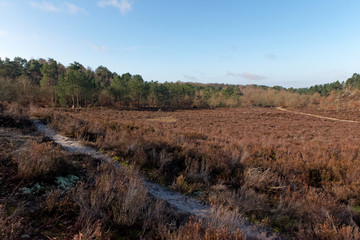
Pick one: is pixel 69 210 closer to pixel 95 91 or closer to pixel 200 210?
pixel 200 210

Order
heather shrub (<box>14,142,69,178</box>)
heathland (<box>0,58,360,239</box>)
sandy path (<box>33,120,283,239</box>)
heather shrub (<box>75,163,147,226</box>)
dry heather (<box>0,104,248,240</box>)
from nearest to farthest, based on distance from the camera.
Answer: dry heather (<box>0,104,248,240</box>)
heathland (<box>0,58,360,239</box>)
heather shrub (<box>75,163,147,226</box>)
sandy path (<box>33,120,283,239</box>)
heather shrub (<box>14,142,69,178</box>)

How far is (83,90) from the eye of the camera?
149 ft

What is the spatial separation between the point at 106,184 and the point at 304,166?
738cm

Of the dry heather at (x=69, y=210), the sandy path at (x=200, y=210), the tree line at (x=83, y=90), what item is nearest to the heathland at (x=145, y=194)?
the dry heather at (x=69, y=210)

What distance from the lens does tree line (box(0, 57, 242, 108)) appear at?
4261cm

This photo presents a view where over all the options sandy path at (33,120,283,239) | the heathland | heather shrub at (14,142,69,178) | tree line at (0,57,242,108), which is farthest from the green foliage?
sandy path at (33,120,283,239)

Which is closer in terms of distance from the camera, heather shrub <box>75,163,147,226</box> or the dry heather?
the dry heather

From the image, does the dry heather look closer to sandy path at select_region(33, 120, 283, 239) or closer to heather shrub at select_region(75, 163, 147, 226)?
heather shrub at select_region(75, 163, 147, 226)

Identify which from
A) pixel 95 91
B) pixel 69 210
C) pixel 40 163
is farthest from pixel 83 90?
pixel 69 210

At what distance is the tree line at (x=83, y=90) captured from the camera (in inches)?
1678

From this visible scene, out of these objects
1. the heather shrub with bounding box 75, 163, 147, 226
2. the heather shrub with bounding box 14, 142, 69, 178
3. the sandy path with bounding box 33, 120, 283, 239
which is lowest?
the sandy path with bounding box 33, 120, 283, 239

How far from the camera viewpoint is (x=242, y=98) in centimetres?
8725

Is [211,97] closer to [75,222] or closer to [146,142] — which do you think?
[146,142]

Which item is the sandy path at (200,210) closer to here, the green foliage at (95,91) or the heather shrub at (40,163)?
the heather shrub at (40,163)
